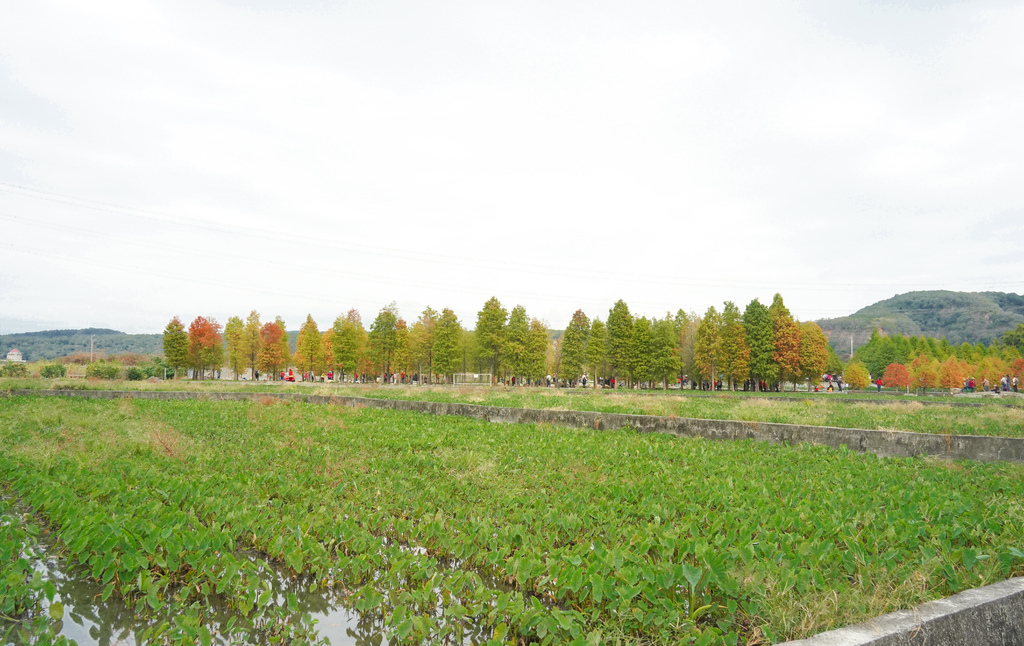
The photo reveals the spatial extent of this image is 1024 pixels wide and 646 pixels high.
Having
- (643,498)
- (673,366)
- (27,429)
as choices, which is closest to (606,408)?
(643,498)

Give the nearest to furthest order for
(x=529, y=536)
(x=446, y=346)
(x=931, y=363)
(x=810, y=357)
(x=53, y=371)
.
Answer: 1. (x=529, y=536)
2. (x=53, y=371)
3. (x=810, y=357)
4. (x=446, y=346)
5. (x=931, y=363)

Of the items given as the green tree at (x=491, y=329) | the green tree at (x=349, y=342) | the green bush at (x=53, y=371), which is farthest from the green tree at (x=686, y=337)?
the green bush at (x=53, y=371)

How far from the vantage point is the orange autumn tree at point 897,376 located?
66500mm

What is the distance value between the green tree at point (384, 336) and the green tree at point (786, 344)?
1594 inches

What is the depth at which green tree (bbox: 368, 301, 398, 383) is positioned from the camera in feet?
199

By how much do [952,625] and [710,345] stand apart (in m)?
53.2

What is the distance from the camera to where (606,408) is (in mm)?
17172

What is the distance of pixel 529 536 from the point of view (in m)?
5.07

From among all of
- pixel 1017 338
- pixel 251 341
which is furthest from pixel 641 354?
pixel 1017 338

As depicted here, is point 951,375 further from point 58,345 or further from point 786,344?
point 58,345

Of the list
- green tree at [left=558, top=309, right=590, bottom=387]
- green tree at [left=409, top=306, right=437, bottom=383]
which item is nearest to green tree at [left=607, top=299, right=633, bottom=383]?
green tree at [left=558, top=309, right=590, bottom=387]

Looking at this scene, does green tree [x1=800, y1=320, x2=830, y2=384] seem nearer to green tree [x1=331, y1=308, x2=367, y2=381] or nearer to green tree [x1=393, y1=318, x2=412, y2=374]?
green tree [x1=393, y1=318, x2=412, y2=374]

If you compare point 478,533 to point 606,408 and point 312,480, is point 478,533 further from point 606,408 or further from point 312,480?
point 606,408

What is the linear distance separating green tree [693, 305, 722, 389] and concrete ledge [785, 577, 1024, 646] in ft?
171
